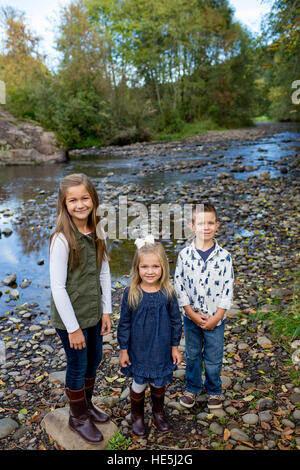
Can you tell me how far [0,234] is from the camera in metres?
7.41

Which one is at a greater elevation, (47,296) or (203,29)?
(203,29)

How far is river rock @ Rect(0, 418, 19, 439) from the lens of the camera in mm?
2623

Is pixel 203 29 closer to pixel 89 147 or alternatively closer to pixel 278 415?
pixel 89 147

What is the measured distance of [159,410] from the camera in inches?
103

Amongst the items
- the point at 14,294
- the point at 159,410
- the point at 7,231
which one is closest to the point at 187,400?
the point at 159,410

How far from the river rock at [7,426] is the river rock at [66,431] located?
220 millimetres

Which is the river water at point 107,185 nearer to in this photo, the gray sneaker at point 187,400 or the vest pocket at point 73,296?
the gray sneaker at point 187,400

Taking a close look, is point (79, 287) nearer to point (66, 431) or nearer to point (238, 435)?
point (66, 431)

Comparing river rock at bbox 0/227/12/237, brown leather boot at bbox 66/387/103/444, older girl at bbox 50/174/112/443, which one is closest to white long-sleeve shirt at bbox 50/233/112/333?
older girl at bbox 50/174/112/443

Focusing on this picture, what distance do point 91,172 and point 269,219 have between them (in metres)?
8.41

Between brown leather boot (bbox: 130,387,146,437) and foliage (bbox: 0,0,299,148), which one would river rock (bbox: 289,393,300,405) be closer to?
brown leather boot (bbox: 130,387,146,437)

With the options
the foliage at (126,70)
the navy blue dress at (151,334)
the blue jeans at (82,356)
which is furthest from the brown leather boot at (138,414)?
the foliage at (126,70)

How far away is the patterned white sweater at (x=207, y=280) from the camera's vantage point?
2623mm
